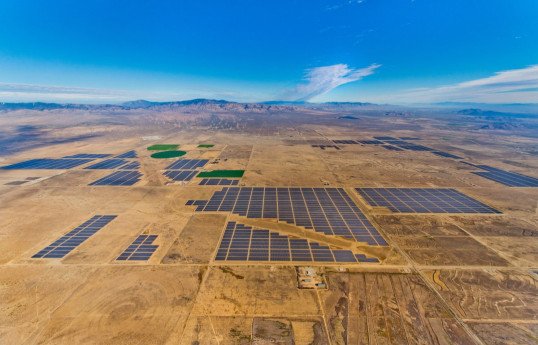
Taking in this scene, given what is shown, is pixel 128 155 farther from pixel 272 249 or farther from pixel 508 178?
pixel 508 178

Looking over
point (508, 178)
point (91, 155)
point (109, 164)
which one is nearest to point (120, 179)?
point (109, 164)

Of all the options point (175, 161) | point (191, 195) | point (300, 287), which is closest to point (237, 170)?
point (191, 195)

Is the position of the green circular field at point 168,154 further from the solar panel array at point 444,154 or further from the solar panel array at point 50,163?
the solar panel array at point 444,154

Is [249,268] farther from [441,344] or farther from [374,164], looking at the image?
[374,164]

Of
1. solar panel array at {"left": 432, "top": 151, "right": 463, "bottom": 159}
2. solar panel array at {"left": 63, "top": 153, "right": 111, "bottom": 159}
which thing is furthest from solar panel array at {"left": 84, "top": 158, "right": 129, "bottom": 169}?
solar panel array at {"left": 432, "top": 151, "right": 463, "bottom": 159}

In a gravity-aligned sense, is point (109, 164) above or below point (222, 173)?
above

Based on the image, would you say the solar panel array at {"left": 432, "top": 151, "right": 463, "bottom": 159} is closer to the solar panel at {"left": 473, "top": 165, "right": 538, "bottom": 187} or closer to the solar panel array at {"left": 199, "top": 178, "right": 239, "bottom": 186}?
the solar panel at {"left": 473, "top": 165, "right": 538, "bottom": 187}

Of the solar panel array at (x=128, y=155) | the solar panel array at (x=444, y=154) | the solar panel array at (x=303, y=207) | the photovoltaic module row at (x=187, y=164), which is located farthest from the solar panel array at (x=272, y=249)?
the solar panel array at (x=444, y=154)
